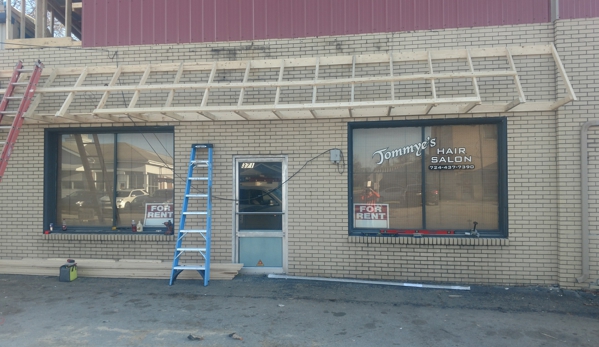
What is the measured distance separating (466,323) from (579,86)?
14.5 feet

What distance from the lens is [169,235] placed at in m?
8.05

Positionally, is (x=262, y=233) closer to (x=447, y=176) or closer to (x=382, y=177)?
(x=382, y=177)

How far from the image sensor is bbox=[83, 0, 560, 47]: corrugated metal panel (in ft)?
24.6

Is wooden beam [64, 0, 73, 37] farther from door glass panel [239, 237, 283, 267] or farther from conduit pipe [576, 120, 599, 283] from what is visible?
conduit pipe [576, 120, 599, 283]

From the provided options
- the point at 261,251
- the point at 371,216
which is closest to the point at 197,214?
the point at 261,251

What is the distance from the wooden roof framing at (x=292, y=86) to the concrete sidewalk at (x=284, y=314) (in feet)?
9.52

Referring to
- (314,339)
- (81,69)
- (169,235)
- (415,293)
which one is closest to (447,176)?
(415,293)

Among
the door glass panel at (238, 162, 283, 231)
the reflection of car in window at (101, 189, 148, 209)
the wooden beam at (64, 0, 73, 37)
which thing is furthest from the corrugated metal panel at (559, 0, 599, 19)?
the wooden beam at (64, 0, 73, 37)

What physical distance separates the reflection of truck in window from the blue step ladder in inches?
26.2

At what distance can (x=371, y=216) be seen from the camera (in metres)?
7.89

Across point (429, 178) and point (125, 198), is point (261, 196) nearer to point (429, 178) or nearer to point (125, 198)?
point (125, 198)

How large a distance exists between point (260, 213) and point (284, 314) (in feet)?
7.79

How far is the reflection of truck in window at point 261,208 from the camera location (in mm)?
7992

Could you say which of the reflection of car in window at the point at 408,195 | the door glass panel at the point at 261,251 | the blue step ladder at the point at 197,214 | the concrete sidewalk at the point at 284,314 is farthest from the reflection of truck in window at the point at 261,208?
the reflection of car in window at the point at 408,195
